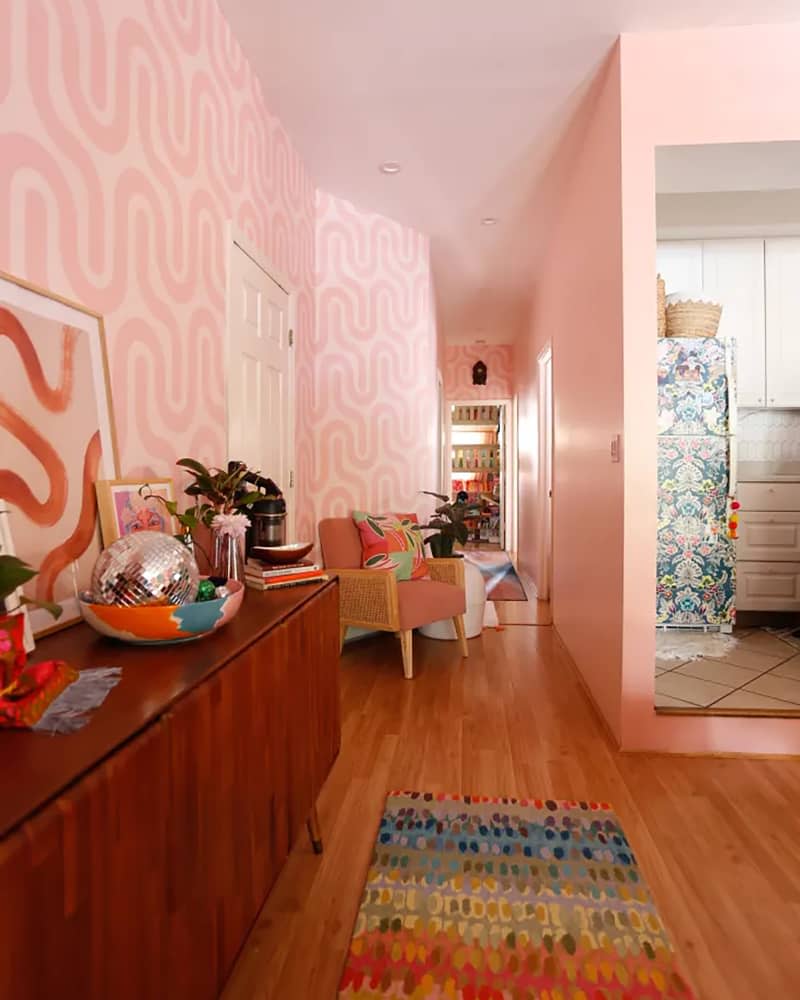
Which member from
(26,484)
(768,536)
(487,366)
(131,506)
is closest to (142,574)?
(26,484)

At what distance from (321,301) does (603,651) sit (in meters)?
2.58

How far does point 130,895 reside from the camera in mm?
712

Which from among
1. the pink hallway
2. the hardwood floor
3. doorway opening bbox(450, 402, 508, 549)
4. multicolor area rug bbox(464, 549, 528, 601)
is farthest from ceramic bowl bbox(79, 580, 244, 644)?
doorway opening bbox(450, 402, 508, 549)

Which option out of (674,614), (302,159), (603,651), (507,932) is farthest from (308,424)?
(507,932)

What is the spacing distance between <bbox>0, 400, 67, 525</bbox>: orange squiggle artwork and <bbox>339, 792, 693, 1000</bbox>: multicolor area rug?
→ 115 centimetres

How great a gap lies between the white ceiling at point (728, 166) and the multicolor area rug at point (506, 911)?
247cm

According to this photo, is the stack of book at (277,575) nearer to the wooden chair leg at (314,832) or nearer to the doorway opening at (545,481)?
the wooden chair leg at (314,832)

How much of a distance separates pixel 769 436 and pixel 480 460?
21.0ft

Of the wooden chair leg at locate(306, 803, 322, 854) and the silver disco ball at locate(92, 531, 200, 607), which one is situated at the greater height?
the silver disco ball at locate(92, 531, 200, 607)

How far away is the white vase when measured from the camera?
3863 millimetres

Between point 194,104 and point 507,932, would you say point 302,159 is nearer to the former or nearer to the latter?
point 194,104

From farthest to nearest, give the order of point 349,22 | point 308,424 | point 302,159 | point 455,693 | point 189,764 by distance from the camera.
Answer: point 308,424, point 302,159, point 455,693, point 349,22, point 189,764

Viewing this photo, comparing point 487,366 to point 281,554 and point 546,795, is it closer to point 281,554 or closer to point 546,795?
point 546,795

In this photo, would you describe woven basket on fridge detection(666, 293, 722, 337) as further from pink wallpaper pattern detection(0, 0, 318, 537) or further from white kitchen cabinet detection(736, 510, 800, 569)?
pink wallpaper pattern detection(0, 0, 318, 537)
